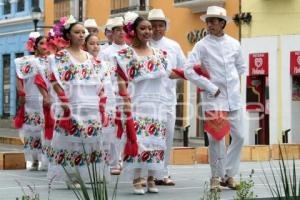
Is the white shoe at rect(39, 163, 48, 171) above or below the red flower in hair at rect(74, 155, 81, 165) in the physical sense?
below

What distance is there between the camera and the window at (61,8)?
37.5 m

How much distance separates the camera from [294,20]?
24.8 m

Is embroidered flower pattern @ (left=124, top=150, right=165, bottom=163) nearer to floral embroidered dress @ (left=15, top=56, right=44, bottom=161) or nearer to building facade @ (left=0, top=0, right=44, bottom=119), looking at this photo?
floral embroidered dress @ (left=15, top=56, right=44, bottom=161)

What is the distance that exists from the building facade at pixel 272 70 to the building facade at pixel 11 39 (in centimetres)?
1616

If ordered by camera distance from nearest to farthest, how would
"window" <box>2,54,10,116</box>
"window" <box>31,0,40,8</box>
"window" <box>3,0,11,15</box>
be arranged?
1. "window" <box>31,0,40,8</box>
2. "window" <box>2,54,10,116</box>
3. "window" <box>3,0,11,15</box>

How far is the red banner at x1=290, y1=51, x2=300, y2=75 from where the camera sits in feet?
80.8

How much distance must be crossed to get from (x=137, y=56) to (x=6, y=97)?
1324 inches

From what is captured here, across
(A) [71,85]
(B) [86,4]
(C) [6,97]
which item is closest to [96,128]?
(A) [71,85]

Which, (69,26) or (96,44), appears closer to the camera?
(69,26)

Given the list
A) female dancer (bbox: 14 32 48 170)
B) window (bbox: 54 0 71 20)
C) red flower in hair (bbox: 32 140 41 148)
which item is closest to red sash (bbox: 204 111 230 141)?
female dancer (bbox: 14 32 48 170)

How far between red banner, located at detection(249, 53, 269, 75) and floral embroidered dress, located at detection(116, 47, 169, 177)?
1688 cm

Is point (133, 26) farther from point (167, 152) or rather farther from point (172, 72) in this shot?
point (167, 152)

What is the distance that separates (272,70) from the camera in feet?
83.4

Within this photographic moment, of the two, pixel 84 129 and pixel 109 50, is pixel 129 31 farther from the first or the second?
pixel 109 50
